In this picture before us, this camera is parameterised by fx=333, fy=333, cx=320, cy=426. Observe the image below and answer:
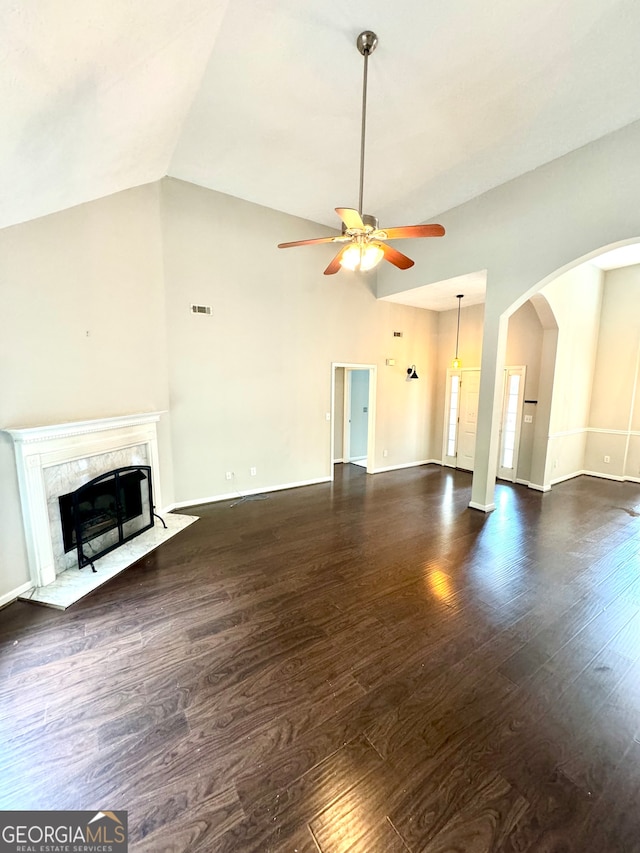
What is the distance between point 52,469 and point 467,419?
21.7 feet

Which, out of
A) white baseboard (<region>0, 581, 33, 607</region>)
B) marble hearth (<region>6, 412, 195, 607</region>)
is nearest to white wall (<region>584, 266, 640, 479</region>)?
marble hearth (<region>6, 412, 195, 607</region>)

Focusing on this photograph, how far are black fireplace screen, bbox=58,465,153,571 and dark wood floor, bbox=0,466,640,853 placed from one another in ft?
1.70

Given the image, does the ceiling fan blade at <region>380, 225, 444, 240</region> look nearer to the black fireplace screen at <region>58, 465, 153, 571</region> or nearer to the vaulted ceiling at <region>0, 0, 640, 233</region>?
the vaulted ceiling at <region>0, 0, 640, 233</region>

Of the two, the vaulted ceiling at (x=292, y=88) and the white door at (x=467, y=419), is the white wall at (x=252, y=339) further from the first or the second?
the white door at (x=467, y=419)

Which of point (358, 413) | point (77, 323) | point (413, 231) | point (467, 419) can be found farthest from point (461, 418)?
point (77, 323)

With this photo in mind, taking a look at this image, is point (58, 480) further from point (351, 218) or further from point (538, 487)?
point (538, 487)

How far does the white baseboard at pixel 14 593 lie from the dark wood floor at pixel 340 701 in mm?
193

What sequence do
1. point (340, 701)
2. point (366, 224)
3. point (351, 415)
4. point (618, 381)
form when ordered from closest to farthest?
point (340, 701) → point (366, 224) → point (618, 381) → point (351, 415)

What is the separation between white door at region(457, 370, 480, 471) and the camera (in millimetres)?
6617

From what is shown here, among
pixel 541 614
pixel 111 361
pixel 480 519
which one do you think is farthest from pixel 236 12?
pixel 480 519

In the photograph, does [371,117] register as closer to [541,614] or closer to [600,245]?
[600,245]

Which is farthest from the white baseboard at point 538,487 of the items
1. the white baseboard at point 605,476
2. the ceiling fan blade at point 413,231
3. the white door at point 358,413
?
the ceiling fan blade at point 413,231

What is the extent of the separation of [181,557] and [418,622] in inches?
90.8

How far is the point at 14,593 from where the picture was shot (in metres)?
2.67
